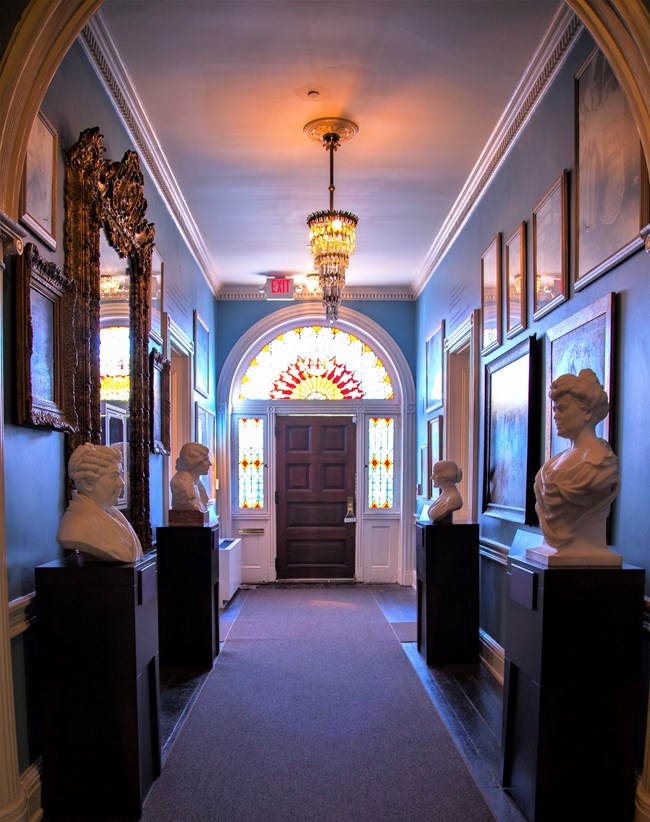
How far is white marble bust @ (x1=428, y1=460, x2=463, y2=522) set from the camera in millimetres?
4488

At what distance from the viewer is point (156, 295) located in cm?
470

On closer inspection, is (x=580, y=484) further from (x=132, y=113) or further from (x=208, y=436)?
(x=208, y=436)

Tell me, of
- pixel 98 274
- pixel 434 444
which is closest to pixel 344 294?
pixel 434 444

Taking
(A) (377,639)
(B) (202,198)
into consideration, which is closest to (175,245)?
(B) (202,198)

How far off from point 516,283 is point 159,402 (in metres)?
2.60

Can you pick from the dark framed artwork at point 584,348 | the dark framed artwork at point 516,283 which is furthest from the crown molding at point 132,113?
the dark framed artwork at point 584,348

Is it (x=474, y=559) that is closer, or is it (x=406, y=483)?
(x=474, y=559)

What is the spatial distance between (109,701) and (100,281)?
2006 millimetres

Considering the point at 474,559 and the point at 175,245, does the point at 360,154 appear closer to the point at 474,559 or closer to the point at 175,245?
the point at 175,245

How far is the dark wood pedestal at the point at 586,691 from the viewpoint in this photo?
234cm

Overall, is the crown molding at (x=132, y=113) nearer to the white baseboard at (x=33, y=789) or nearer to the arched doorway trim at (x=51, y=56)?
the arched doorway trim at (x=51, y=56)

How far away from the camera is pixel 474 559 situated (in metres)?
4.43

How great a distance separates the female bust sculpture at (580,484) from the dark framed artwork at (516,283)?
1.50m

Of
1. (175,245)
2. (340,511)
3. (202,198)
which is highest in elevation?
(202,198)
